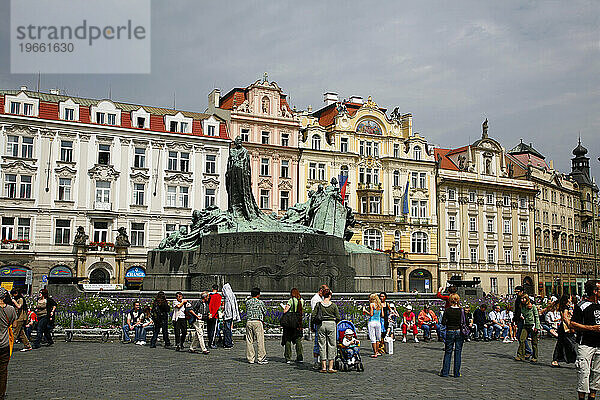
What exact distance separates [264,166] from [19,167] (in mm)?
17426

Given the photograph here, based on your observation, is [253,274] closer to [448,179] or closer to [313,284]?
[313,284]

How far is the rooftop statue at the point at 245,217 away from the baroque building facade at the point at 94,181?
22.0 meters

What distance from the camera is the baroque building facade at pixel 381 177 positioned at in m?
52.8

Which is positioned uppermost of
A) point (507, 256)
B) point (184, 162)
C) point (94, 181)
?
point (184, 162)

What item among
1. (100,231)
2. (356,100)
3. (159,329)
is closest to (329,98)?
(356,100)

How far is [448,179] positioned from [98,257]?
30.6 metres

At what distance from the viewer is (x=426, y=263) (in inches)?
2178

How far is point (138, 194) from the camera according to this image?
151ft

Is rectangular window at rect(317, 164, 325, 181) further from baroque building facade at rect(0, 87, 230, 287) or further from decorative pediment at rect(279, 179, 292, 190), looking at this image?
baroque building facade at rect(0, 87, 230, 287)

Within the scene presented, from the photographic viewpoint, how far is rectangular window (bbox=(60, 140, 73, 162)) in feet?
145

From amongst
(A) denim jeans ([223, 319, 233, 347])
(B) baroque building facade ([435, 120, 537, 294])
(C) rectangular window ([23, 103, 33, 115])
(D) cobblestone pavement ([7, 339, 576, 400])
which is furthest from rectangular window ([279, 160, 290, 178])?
(D) cobblestone pavement ([7, 339, 576, 400])

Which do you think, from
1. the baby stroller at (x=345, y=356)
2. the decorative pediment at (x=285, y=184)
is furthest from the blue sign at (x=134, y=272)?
the baby stroller at (x=345, y=356)

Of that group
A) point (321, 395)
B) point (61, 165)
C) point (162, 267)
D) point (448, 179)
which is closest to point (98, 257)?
point (61, 165)

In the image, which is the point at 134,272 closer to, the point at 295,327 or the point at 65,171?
the point at 65,171
